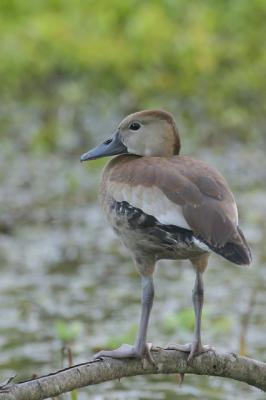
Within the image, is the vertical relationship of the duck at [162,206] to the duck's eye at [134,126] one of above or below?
below

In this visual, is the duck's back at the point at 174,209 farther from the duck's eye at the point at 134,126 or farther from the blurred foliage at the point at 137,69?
the blurred foliage at the point at 137,69

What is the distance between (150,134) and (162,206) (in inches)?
21.8

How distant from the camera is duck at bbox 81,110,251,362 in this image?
446 centimetres

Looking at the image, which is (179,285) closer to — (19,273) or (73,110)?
(19,273)

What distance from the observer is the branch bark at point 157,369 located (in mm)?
4570

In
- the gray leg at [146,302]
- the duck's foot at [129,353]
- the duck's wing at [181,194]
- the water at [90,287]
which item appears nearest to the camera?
the duck's wing at [181,194]

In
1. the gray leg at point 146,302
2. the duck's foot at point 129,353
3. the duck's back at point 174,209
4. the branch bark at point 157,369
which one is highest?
the duck's back at point 174,209

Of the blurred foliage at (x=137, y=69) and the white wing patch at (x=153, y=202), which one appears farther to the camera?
the blurred foliage at (x=137, y=69)

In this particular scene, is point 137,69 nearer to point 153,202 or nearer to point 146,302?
point 146,302

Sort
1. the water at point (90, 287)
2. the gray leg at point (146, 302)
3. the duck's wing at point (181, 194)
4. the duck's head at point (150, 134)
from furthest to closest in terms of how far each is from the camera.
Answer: the water at point (90, 287) < the duck's head at point (150, 134) < the gray leg at point (146, 302) < the duck's wing at point (181, 194)

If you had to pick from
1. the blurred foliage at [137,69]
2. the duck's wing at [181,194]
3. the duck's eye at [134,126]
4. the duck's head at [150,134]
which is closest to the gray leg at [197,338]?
the duck's wing at [181,194]

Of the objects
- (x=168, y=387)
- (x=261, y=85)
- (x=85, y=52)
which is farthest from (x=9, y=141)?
(x=168, y=387)

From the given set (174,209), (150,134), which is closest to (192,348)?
(174,209)

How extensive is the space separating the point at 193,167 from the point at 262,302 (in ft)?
11.9
